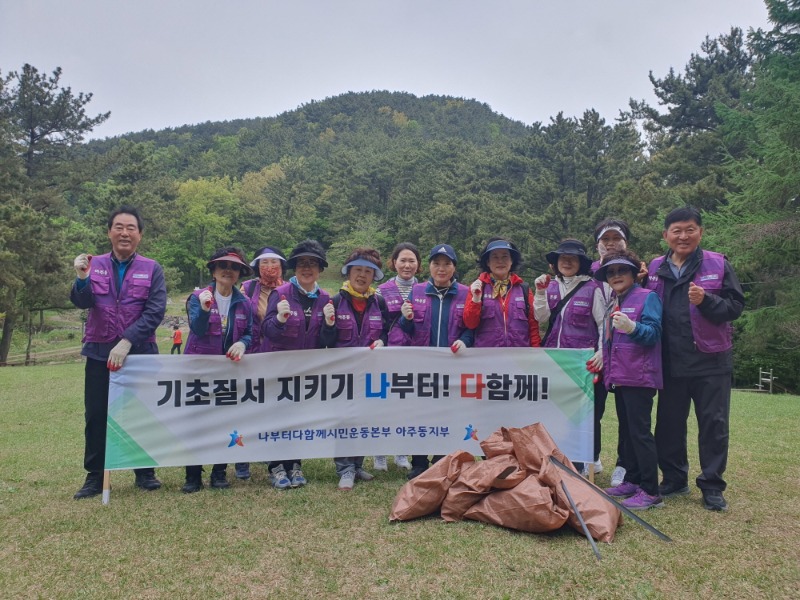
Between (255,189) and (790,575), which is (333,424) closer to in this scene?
(790,575)

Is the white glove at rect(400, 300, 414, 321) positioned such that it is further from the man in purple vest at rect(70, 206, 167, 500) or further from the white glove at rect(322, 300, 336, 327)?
the man in purple vest at rect(70, 206, 167, 500)

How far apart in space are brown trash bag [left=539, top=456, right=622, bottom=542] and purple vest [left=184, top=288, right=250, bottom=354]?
9.73ft

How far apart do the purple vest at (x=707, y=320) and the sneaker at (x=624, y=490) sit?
1321mm

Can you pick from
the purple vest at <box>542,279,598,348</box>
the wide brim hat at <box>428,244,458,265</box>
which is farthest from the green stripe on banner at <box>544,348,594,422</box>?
the wide brim hat at <box>428,244,458,265</box>

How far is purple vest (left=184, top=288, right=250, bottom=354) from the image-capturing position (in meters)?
4.99

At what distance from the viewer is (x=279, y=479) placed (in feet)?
16.3

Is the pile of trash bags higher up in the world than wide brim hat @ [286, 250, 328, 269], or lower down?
lower down

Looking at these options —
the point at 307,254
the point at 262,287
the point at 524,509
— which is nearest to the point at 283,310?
the point at 307,254

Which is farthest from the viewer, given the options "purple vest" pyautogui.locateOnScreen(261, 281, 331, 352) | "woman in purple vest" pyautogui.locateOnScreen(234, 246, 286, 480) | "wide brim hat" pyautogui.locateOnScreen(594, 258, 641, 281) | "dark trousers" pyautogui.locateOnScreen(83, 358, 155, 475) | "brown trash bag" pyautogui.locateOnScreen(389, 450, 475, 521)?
"woman in purple vest" pyautogui.locateOnScreen(234, 246, 286, 480)

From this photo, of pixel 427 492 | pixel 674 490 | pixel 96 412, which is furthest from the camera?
pixel 96 412

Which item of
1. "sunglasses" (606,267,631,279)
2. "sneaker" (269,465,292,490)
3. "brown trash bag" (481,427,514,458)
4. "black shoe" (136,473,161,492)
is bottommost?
"black shoe" (136,473,161,492)

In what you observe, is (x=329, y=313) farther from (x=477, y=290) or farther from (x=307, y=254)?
(x=477, y=290)

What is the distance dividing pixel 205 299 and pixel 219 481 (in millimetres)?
1703

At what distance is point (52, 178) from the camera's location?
34344 millimetres
